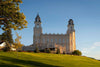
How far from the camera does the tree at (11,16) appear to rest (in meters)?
28.2

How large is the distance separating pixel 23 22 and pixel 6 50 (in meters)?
14.2

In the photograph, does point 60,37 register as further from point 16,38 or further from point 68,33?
point 16,38

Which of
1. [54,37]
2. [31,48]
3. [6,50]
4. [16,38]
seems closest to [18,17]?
[16,38]

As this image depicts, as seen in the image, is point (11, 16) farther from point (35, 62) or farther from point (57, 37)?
point (57, 37)

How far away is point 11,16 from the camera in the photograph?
95.2 feet

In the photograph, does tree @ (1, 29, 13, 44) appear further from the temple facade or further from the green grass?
the temple facade

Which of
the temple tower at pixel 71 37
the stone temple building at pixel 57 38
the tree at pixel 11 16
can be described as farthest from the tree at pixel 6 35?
the temple tower at pixel 71 37

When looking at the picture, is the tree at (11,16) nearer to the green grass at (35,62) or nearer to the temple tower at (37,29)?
the green grass at (35,62)

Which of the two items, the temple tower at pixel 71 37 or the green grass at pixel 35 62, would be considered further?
the temple tower at pixel 71 37

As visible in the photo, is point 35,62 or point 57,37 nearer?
point 35,62

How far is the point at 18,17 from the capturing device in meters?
29.6

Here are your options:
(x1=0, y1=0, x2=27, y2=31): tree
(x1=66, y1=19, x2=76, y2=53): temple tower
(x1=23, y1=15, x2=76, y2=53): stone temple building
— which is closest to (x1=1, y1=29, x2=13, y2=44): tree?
(x1=0, y1=0, x2=27, y2=31): tree

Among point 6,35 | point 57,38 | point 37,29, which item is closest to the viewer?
point 6,35

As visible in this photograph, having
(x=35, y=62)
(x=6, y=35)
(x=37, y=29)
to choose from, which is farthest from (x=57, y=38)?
(x=35, y=62)
